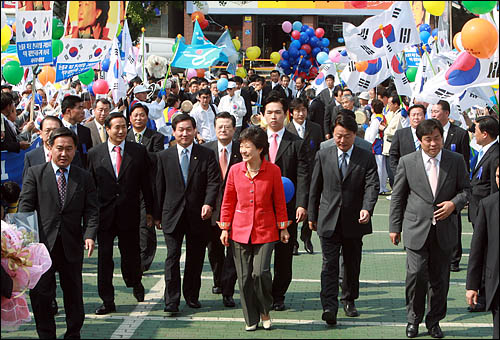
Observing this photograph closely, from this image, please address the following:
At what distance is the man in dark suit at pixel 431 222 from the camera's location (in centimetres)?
731

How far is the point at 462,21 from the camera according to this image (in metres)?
32.0

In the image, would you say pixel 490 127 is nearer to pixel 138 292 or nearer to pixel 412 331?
pixel 412 331

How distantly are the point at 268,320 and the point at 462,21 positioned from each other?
26.9 m

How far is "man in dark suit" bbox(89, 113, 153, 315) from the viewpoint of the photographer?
825 centimetres

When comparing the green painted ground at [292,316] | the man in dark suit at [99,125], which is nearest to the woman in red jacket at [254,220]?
the green painted ground at [292,316]

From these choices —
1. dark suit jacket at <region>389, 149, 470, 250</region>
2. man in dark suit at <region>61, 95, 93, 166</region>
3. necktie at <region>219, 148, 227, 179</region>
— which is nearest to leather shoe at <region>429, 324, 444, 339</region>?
dark suit jacket at <region>389, 149, 470, 250</region>

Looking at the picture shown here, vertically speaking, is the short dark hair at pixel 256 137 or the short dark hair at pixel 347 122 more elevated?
the short dark hair at pixel 347 122

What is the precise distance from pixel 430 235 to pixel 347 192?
101 cm

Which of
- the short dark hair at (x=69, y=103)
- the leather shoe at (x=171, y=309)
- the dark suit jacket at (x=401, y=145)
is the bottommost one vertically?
the leather shoe at (x=171, y=309)

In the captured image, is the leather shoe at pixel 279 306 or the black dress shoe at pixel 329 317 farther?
the leather shoe at pixel 279 306

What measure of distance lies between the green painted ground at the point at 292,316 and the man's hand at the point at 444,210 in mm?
1149

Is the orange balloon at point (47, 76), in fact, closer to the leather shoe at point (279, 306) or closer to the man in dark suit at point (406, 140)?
the man in dark suit at point (406, 140)

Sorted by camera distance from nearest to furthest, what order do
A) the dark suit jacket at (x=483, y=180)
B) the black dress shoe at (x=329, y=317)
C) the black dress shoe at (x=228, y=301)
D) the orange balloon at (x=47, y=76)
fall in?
the black dress shoe at (x=329, y=317) < the black dress shoe at (x=228, y=301) < the dark suit jacket at (x=483, y=180) < the orange balloon at (x=47, y=76)

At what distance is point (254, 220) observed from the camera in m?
7.49
